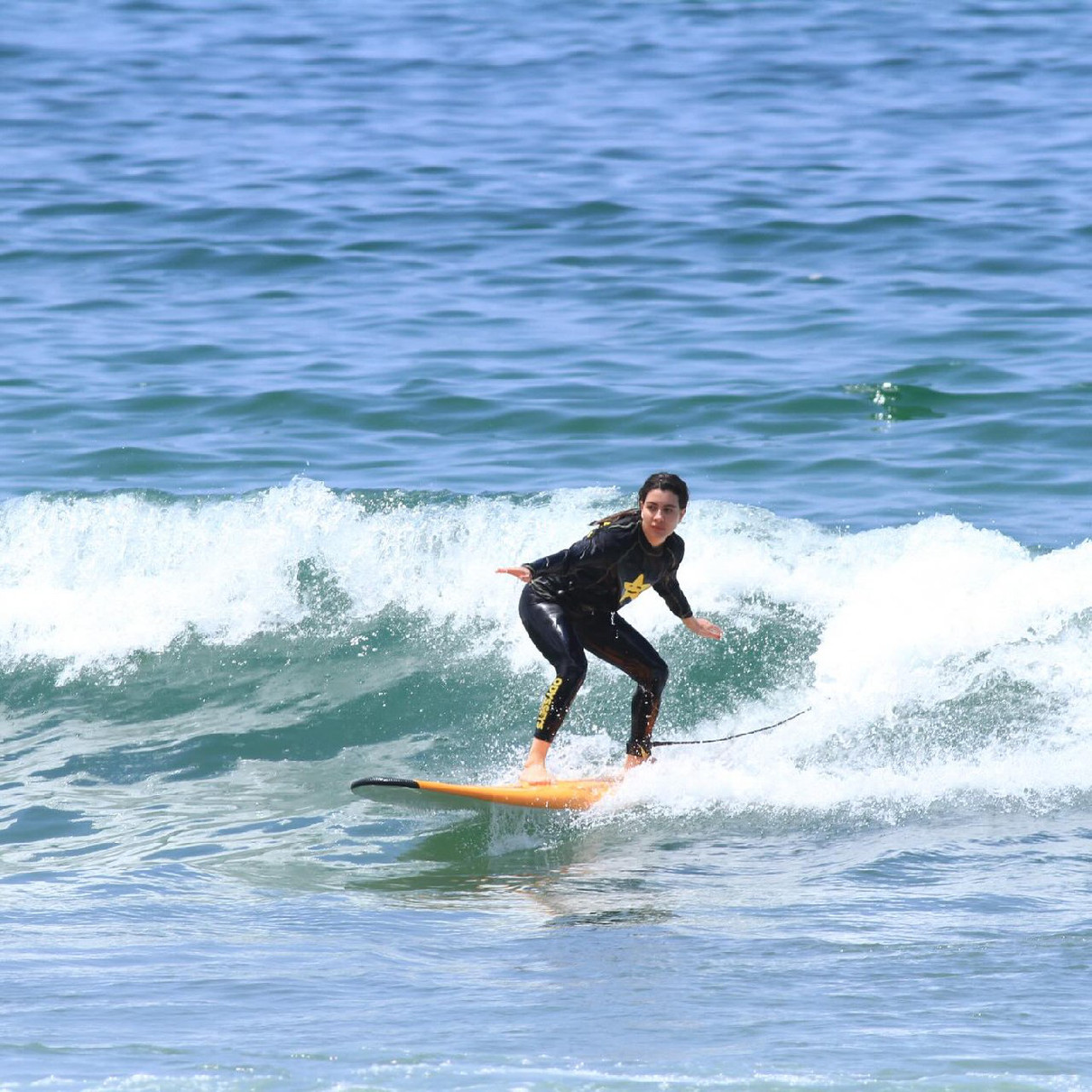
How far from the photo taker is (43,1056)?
5.20 metres

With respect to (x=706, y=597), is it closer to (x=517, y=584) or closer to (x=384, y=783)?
(x=517, y=584)

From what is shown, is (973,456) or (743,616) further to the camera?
(973,456)

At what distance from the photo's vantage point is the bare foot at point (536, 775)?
8180 millimetres

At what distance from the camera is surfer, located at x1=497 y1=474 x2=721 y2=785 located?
8141mm

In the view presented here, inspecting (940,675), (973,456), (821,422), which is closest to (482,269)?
(821,422)

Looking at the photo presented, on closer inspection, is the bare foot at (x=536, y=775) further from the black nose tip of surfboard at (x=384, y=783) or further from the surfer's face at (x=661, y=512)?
the surfer's face at (x=661, y=512)

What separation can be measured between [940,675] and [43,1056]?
21.0 feet

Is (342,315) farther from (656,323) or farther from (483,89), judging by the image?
(483,89)

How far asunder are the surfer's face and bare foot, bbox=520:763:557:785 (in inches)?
50.6

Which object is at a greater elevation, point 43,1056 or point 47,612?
point 43,1056

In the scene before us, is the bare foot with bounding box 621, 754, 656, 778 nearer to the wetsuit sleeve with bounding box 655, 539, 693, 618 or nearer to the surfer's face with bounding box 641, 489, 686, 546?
the wetsuit sleeve with bounding box 655, 539, 693, 618

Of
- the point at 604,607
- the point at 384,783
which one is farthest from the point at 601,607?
the point at 384,783

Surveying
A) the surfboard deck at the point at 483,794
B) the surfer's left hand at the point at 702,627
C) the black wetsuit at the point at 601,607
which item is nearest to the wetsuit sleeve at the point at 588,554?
the black wetsuit at the point at 601,607

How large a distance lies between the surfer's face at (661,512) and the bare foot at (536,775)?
1284 millimetres
